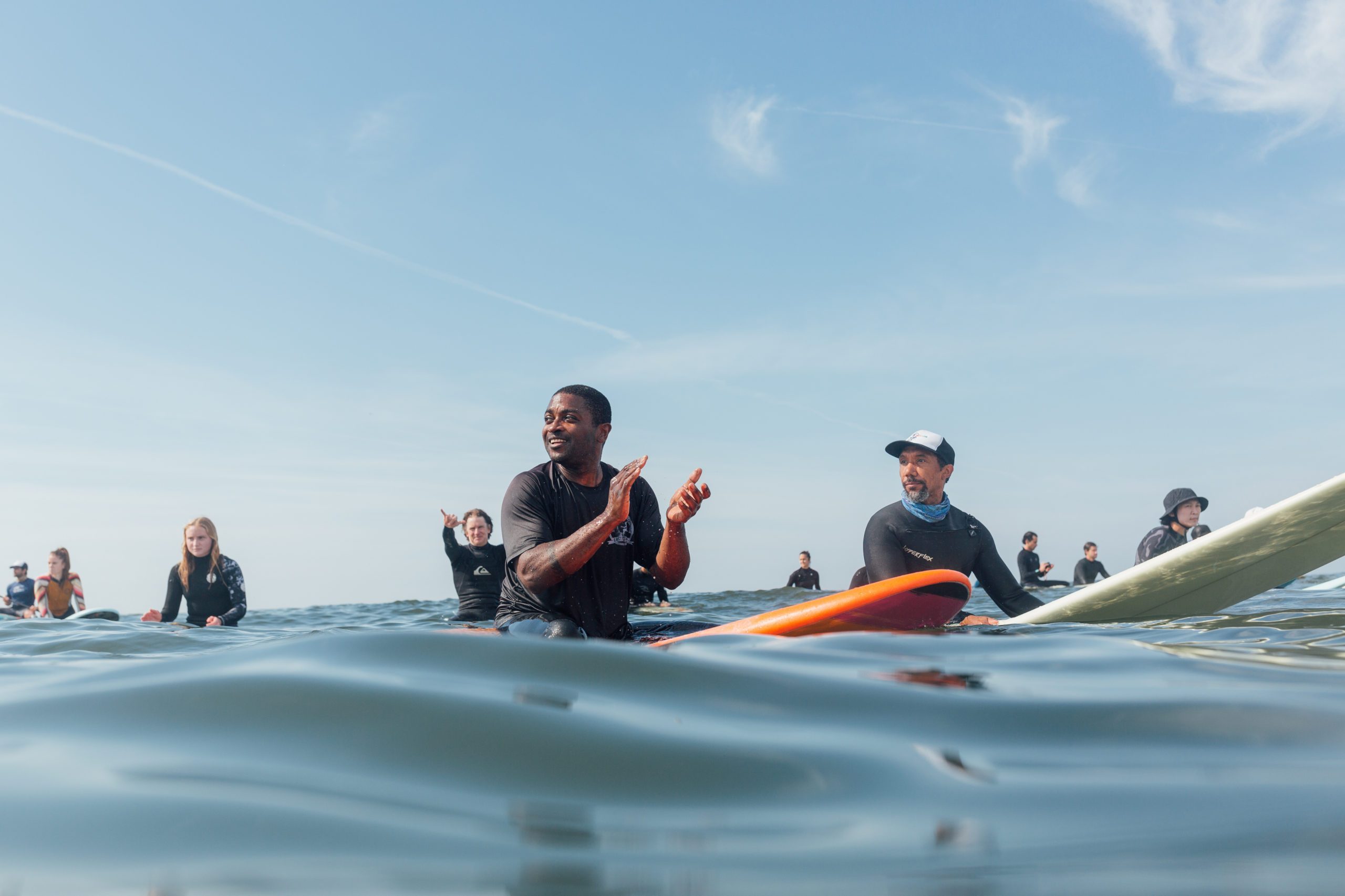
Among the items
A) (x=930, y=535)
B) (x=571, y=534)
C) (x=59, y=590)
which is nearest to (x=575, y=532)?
(x=571, y=534)

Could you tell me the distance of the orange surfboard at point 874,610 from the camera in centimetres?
374

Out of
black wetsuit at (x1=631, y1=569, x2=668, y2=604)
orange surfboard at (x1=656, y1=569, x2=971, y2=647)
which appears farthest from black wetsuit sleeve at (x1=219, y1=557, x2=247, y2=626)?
orange surfboard at (x1=656, y1=569, x2=971, y2=647)

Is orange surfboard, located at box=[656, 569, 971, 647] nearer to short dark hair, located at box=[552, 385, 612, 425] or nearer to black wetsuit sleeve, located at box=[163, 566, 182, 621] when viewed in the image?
short dark hair, located at box=[552, 385, 612, 425]

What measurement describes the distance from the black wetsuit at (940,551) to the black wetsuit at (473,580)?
4168 millimetres

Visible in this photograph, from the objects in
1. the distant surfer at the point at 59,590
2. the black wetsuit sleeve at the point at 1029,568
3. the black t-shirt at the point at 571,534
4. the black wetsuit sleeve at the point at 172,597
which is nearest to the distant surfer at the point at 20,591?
the distant surfer at the point at 59,590

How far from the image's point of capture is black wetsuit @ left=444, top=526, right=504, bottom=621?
27.2 ft

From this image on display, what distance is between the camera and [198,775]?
1.22 m

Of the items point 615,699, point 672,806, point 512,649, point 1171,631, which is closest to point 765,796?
point 672,806

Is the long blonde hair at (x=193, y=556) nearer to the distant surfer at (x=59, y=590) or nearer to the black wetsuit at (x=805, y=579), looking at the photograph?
the distant surfer at (x=59, y=590)

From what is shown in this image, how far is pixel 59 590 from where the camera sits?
11.6m

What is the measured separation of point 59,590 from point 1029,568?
15.4 m

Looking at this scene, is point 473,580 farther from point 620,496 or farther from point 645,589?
point 620,496

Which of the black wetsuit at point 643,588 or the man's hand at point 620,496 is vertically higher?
the man's hand at point 620,496

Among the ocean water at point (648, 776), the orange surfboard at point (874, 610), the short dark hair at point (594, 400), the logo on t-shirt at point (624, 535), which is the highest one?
the short dark hair at point (594, 400)
